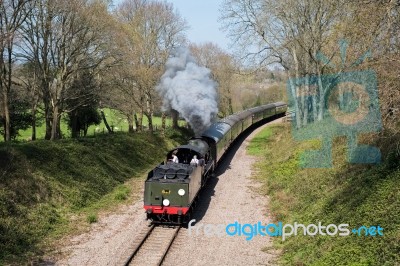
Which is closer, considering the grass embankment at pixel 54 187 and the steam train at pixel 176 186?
the grass embankment at pixel 54 187

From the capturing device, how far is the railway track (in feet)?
41.8

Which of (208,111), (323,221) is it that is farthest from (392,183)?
(208,111)

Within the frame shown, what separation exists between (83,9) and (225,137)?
12.8 meters

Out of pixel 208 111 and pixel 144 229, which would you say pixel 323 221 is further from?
pixel 208 111

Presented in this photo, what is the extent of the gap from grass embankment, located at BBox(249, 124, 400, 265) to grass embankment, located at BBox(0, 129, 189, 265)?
Result: 8.41 m

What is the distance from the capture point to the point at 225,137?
86.2ft

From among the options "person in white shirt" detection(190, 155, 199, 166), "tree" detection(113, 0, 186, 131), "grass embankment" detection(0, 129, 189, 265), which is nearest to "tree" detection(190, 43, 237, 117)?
"tree" detection(113, 0, 186, 131)

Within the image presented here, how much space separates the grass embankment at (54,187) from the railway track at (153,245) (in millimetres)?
3222

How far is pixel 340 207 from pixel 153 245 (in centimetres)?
714

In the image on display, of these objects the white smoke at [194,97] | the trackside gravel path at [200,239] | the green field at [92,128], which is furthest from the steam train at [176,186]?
the green field at [92,128]

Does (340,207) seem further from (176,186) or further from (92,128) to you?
(92,128)

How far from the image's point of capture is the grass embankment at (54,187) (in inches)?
572

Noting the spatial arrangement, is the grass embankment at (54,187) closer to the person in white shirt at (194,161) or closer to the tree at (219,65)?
the person in white shirt at (194,161)

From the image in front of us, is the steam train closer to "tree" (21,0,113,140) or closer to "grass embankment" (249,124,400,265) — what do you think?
"grass embankment" (249,124,400,265)
